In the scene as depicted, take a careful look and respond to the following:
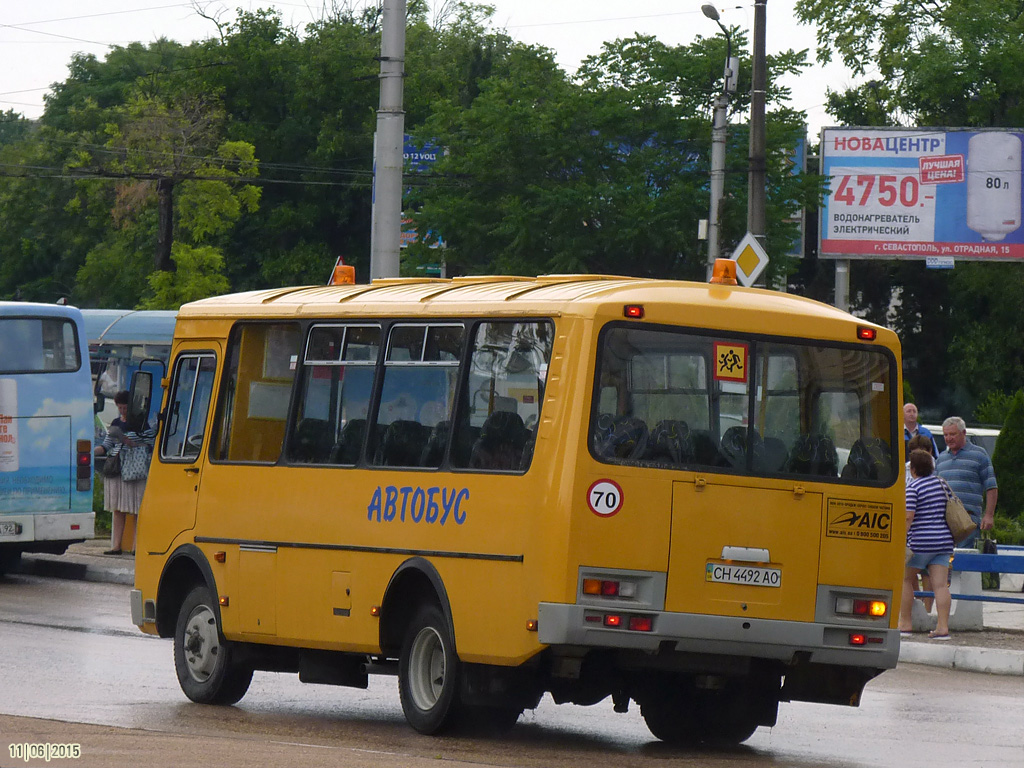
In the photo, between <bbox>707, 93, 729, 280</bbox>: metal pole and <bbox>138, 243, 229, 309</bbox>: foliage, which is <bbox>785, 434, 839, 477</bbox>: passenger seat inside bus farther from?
<bbox>138, 243, 229, 309</bbox>: foliage

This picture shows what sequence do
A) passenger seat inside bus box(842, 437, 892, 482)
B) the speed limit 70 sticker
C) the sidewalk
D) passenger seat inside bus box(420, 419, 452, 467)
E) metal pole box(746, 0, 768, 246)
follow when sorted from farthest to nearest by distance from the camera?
metal pole box(746, 0, 768, 246) → the sidewalk → passenger seat inside bus box(420, 419, 452, 467) → passenger seat inside bus box(842, 437, 892, 482) → the speed limit 70 sticker

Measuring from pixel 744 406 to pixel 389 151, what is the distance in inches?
371

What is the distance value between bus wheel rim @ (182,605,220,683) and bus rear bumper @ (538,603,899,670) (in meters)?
3.32

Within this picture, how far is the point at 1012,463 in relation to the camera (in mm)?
28172

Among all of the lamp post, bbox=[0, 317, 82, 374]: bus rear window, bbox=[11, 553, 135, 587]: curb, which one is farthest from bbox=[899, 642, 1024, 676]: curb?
the lamp post

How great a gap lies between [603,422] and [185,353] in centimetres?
412

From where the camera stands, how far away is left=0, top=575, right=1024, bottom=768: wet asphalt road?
8844 mm

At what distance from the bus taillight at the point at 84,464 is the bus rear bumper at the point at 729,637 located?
41.5ft

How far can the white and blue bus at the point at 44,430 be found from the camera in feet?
66.1

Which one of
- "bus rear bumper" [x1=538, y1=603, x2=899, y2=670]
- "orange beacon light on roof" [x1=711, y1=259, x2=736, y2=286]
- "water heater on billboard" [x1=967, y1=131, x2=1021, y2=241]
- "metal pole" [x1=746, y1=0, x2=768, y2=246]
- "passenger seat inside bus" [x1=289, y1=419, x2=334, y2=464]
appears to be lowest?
"bus rear bumper" [x1=538, y1=603, x2=899, y2=670]

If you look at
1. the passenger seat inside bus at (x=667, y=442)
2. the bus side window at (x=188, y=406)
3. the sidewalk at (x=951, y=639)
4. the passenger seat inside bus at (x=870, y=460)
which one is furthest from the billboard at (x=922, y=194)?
the passenger seat inside bus at (x=667, y=442)

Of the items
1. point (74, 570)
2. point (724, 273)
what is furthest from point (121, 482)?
point (724, 273)

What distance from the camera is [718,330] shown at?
31.2ft

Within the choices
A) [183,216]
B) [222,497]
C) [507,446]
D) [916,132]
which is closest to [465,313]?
[507,446]
